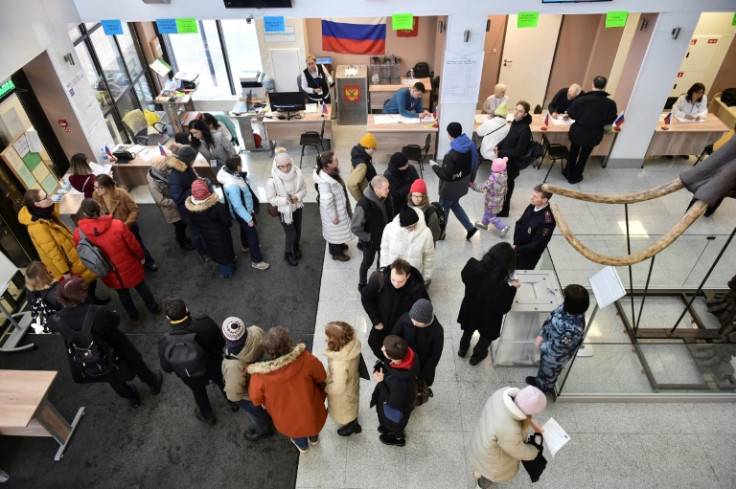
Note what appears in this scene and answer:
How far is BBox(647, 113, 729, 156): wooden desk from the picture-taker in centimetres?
752

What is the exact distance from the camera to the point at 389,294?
4039mm

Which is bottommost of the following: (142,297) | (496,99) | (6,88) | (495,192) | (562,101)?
(142,297)

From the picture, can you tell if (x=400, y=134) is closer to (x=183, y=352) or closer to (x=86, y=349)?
(x=183, y=352)

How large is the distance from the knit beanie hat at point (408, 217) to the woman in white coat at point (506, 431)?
175 centimetres

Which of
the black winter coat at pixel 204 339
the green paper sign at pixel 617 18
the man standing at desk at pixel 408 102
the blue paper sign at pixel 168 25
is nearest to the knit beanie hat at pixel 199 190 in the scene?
the black winter coat at pixel 204 339

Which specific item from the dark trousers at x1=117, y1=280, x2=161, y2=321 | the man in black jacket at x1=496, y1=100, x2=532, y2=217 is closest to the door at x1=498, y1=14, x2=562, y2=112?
the man in black jacket at x1=496, y1=100, x2=532, y2=217

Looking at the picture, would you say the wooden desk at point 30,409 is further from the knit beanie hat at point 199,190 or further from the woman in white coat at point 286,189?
the woman in white coat at point 286,189

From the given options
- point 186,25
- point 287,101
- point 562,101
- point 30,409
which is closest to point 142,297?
point 30,409

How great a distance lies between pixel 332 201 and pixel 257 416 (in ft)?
8.22

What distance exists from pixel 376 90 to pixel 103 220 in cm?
633

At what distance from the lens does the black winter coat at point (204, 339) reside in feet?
12.1

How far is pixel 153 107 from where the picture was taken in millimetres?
9719

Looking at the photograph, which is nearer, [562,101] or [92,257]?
[92,257]

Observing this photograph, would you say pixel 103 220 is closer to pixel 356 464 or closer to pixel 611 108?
pixel 356 464
